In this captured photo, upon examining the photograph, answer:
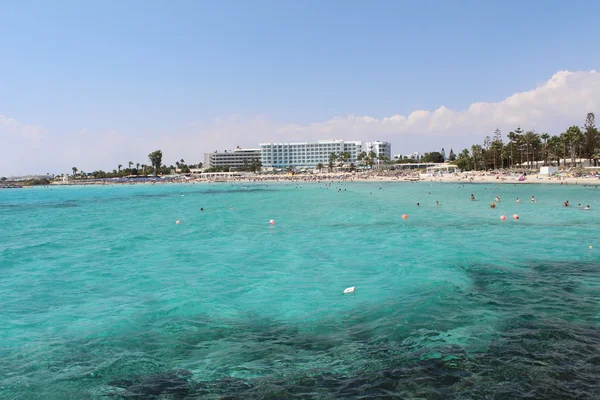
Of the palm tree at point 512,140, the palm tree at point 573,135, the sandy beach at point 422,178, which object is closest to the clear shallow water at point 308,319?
the sandy beach at point 422,178

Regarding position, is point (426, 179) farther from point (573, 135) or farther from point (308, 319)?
point (308, 319)

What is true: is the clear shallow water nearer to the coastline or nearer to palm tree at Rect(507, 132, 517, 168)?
the coastline

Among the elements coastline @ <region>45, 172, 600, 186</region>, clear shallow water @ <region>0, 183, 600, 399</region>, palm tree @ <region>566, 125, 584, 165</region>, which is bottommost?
clear shallow water @ <region>0, 183, 600, 399</region>

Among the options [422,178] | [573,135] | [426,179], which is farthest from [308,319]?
[422,178]

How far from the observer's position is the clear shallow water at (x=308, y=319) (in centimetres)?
806

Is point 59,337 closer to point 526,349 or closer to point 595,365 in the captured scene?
point 526,349

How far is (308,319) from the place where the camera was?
12.0 metres

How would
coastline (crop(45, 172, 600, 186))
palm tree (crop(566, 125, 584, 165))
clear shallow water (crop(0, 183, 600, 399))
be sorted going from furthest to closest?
palm tree (crop(566, 125, 584, 165)), coastline (crop(45, 172, 600, 186)), clear shallow water (crop(0, 183, 600, 399))

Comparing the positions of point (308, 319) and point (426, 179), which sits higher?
point (426, 179)

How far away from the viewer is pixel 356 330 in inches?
426

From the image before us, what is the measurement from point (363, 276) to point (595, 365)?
9.31m

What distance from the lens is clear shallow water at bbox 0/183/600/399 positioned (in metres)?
8.06

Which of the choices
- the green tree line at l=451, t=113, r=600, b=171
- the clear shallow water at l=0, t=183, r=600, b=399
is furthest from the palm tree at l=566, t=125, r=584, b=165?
the clear shallow water at l=0, t=183, r=600, b=399

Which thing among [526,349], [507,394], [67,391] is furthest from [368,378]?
[67,391]
